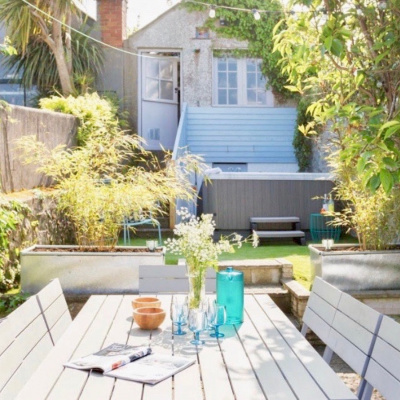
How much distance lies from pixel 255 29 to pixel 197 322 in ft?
40.7

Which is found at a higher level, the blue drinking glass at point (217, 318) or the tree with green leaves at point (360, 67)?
the tree with green leaves at point (360, 67)

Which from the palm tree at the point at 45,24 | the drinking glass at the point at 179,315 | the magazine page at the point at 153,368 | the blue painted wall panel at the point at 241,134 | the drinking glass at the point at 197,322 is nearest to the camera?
the magazine page at the point at 153,368

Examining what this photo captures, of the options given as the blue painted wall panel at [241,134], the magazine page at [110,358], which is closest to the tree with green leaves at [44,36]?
the blue painted wall panel at [241,134]

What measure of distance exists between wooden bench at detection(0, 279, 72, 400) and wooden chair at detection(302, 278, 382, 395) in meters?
1.30

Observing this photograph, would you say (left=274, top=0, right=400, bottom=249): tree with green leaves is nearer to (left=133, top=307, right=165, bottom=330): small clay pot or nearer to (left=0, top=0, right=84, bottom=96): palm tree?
(left=133, top=307, right=165, bottom=330): small clay pot

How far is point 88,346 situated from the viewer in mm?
2748

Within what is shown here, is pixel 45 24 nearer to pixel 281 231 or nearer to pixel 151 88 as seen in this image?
pixel 151 88

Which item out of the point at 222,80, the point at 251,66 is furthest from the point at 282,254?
the point at 251,66

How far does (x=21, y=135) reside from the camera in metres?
7.90

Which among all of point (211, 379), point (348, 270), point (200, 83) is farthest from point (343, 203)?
point (211, 379)

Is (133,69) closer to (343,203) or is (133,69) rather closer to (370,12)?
(343,203)

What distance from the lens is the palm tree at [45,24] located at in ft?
41.3

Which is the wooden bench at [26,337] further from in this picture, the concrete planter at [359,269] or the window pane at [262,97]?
the window pane at [262,97]

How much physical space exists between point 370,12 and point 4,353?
2846mm
